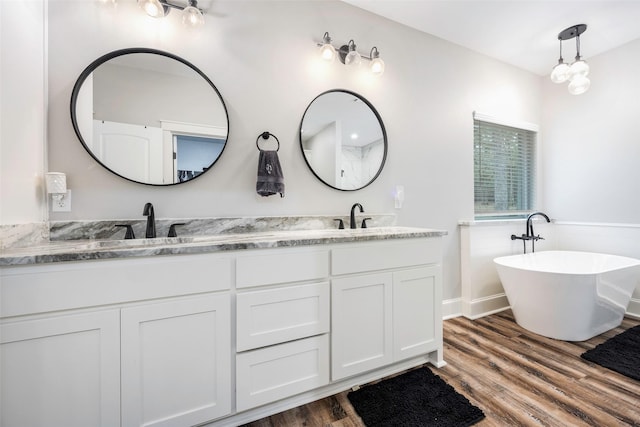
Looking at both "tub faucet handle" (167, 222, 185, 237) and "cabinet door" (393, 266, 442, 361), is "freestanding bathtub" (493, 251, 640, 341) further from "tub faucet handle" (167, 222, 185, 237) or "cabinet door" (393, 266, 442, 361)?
"tub faucet handle" (167, 222, 185, 237)

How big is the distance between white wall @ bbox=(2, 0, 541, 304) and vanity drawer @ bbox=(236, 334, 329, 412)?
2.84 feet

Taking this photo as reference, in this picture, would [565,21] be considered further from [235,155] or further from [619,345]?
[235,155]

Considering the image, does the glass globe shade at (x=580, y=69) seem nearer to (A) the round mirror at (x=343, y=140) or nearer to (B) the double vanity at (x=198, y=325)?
(A) the round mirror at (x=343, y=140)

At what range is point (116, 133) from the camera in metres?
1.45

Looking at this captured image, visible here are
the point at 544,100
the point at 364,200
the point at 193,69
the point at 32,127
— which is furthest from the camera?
the point at 544,100

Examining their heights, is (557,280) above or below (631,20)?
below

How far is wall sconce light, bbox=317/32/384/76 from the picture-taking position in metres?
1.88

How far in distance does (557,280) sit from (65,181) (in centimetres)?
319

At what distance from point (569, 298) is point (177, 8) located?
3293 millimetres

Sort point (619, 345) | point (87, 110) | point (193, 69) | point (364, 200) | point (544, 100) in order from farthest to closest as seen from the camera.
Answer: point (544, 100), point (364, 200), point (619, 345), point (193, 69), point (87, 110)

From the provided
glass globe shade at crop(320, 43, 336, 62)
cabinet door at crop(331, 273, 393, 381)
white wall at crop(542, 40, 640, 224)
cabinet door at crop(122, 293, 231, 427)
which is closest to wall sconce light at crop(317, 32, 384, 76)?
glass globe shade at crop(320, 43, 336, 62)

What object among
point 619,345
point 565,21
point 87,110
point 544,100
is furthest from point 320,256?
point 544,100

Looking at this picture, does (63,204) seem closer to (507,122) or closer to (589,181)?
(507,122)

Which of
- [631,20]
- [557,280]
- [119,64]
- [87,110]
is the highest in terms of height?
[631,20]
